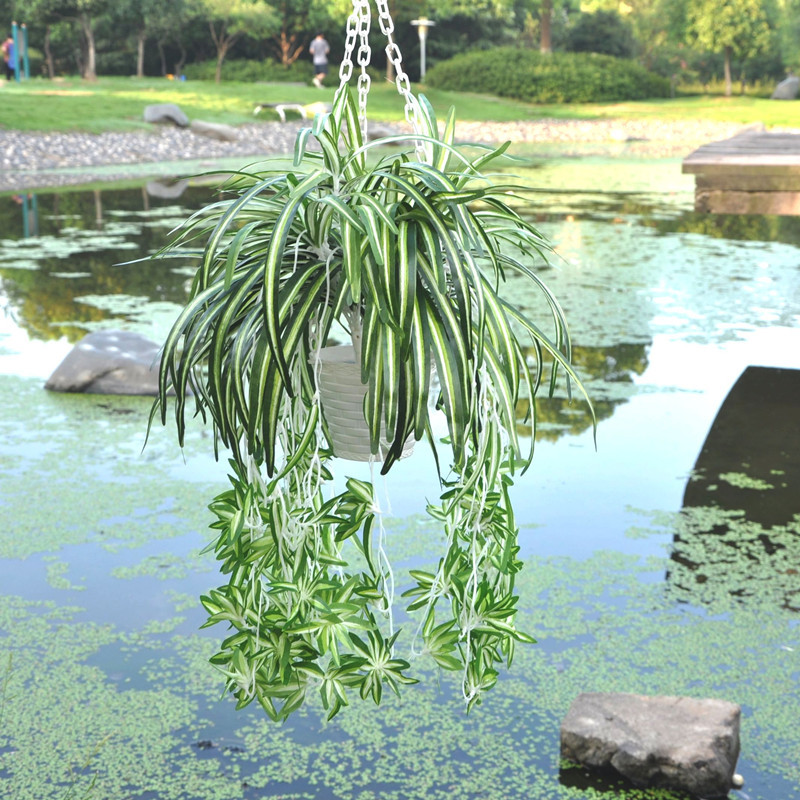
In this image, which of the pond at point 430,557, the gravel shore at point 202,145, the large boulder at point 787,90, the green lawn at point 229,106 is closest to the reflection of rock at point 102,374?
the pond at point 430,557

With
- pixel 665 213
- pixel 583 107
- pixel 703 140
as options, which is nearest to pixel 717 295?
pixel 665 213

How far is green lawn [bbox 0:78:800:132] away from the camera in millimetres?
17469

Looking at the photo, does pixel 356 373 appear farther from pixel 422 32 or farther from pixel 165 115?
pixel 422 32

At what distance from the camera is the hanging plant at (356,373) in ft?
4.48

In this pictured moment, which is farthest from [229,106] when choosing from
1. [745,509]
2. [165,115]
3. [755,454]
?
[745,509]

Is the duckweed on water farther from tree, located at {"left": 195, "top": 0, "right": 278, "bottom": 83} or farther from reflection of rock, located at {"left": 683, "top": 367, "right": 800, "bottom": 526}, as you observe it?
tree, located at {"left": 195, "top": 0, "right": 278, "bottom": 83}

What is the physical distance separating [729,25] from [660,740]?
1280 inches

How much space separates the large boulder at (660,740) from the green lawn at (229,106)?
51.5 feet

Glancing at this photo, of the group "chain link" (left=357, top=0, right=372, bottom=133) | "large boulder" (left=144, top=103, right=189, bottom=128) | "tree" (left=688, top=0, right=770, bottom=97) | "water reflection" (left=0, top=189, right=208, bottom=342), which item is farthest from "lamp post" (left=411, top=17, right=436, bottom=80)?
"chain link" (left=357, top=0, right=372, bottom=133)

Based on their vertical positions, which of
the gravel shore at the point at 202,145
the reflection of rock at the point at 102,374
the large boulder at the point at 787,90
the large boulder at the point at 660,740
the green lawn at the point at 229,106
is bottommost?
the large boulder at the point at 660,740

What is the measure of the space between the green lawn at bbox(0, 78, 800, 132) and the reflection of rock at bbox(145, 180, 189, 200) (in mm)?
3615

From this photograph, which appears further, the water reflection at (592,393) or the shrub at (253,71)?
the shrub at (253,71)

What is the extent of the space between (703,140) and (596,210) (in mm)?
10402

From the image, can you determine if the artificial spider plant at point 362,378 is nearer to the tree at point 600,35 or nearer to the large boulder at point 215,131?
the large boulder at point 215,131
